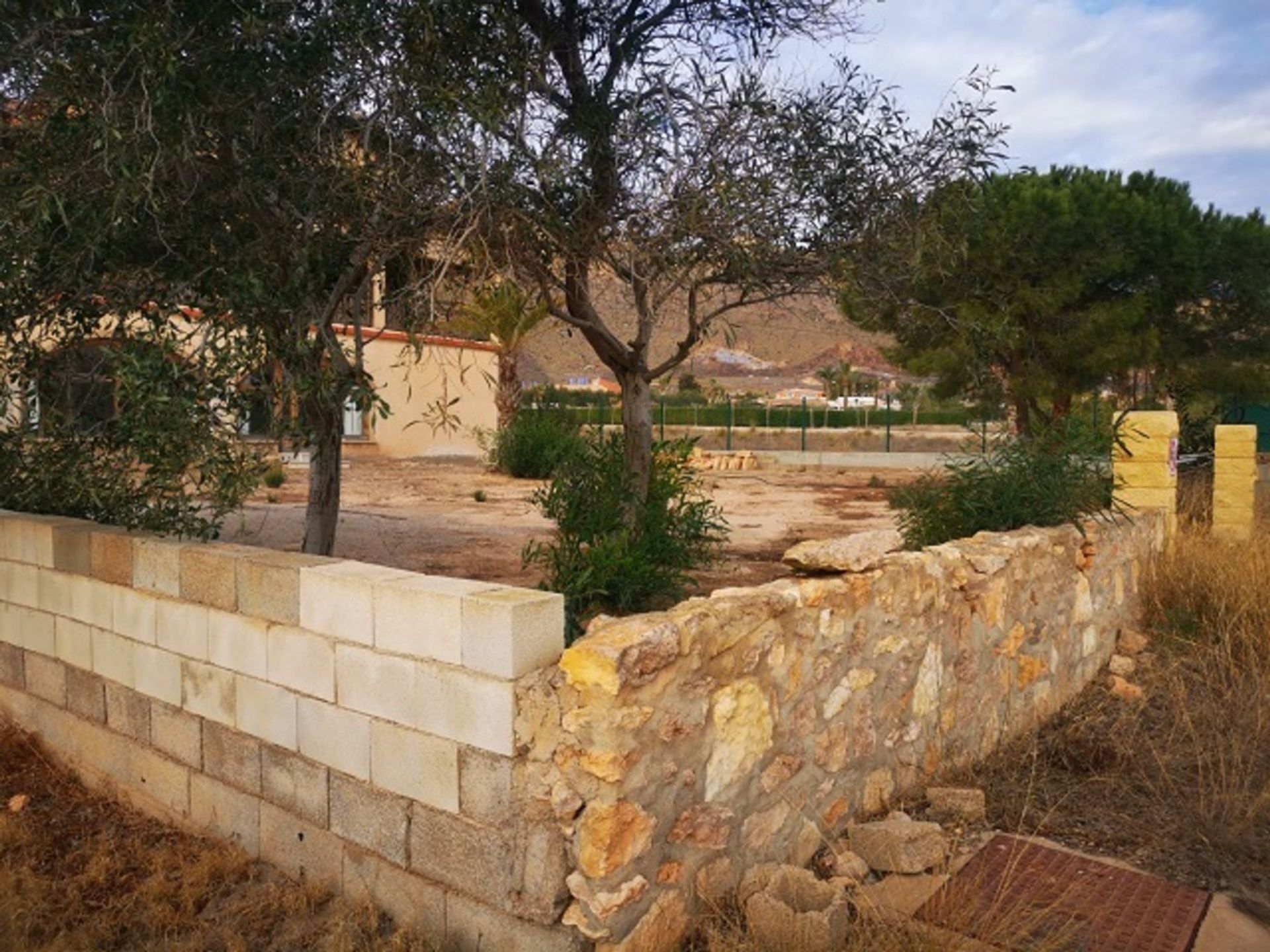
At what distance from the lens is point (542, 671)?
3.08 meters

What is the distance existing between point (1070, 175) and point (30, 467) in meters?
15.1

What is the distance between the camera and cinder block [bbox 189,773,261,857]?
4035mm

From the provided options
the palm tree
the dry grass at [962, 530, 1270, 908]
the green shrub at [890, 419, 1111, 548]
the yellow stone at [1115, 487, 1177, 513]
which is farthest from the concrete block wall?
the palm tree

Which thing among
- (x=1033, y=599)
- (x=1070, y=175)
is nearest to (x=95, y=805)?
(x=1033, y=599)

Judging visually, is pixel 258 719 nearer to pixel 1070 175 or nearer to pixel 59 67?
pixel 59 67

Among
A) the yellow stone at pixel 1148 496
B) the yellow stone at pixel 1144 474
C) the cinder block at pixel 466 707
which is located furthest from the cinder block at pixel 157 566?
the yellow stone at pixel 1144 474

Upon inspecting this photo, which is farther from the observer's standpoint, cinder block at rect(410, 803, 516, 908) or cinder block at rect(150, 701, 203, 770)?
cinder block at rect(150, 701, 203, 770)

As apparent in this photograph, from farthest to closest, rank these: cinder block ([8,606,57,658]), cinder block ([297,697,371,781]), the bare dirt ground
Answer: the bare dirt ground → cinder block ([8,606,57,658]) → cinder block ([297,697,371,781])

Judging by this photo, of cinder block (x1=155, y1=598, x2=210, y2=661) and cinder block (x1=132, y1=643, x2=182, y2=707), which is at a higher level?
cinder block (x1=155, y1=598, x2=210, y2=661)

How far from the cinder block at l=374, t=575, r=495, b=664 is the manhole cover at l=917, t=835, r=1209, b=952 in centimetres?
167

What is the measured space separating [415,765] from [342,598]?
620 millimetres

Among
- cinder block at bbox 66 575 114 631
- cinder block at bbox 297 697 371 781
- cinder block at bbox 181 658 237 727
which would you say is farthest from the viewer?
cinder block at bbox 66 575 114 631

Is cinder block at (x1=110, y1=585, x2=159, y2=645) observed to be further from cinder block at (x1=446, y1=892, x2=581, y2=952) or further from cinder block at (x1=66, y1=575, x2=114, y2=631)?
cinder block at (x1=446, y1=892, x2=581, y2=952)

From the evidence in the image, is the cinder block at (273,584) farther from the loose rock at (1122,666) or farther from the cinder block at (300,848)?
the loose rock at (1122,666)
